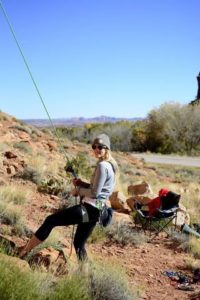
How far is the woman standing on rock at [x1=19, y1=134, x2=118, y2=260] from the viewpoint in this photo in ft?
20.7

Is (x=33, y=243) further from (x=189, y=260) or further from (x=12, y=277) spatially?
(x=189, y=260)

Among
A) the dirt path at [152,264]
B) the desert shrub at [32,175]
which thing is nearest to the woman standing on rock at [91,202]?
the dirt path at [152,264]

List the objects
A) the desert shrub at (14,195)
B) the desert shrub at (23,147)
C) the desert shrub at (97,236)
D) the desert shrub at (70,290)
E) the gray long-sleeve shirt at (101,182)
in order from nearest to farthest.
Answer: the desert shrub at (70,290) → the gray long-sleeve shirt at (101,182) → the desert shrub at (97,236) → the desert shrub at (14,195) → the desert shrub at (23,147)

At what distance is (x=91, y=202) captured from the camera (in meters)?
6.39

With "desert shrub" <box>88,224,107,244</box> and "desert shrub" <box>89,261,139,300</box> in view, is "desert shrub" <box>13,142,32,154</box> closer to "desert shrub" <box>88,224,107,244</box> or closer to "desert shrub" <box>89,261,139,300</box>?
"desert shrub" <box>88,224,107,244</box>

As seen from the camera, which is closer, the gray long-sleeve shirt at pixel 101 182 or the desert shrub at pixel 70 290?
the desert shrub at pixel 70 290

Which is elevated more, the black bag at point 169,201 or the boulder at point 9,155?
the boulder at point 9,155

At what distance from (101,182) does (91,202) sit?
303mm

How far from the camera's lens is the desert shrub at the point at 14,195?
33.8 feet

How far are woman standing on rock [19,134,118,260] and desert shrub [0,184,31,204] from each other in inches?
148

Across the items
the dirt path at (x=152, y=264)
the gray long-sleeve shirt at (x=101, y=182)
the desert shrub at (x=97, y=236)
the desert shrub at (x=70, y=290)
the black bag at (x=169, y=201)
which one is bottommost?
the dirt path at (x=152, y=264)

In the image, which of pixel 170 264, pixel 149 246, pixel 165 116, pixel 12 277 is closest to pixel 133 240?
pixel 149 246

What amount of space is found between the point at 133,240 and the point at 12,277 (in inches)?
192

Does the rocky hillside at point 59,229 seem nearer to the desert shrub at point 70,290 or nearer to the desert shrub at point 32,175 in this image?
the desert shrub at point 32,175
